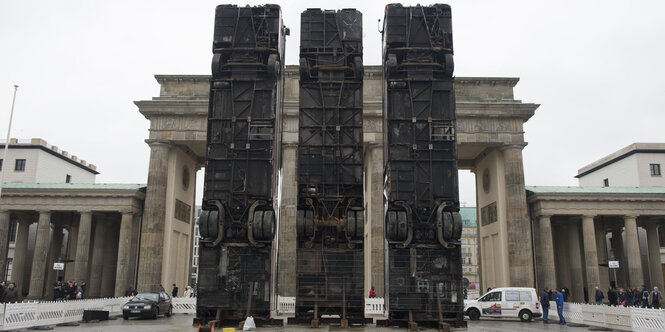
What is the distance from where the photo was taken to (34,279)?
39156 mm

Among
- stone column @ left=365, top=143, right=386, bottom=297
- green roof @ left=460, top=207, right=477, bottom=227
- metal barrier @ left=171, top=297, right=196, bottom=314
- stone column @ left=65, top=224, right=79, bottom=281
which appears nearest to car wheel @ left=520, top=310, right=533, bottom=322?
stone column @ left=365, top=143, right=386, bottom=297

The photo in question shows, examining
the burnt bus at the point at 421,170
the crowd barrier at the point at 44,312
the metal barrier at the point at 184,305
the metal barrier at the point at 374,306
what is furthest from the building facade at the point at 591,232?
the crowd barrier at the point at 44,312

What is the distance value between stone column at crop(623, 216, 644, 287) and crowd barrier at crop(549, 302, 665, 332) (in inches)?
536

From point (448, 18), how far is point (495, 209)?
75.4ft

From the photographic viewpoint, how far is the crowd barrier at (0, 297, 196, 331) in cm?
1845

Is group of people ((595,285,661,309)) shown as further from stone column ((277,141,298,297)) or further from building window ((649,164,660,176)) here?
building window ((649,164,660,176))

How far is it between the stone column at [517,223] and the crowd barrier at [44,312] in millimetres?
Result: 25482

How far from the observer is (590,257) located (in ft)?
125

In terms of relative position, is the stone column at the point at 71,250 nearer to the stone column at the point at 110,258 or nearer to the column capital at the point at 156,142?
the stone column at the point at 110,258

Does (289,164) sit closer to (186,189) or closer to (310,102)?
(186,189)

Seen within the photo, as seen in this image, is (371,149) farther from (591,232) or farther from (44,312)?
(44,312)

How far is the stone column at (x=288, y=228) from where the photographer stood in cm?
3481

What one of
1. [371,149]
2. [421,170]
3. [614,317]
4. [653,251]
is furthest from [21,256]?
[653,251]

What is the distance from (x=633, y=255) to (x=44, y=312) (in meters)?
37.2
